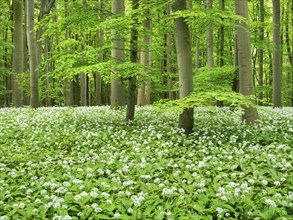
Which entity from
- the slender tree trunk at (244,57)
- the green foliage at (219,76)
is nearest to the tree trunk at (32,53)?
the green foliage at (219,76)

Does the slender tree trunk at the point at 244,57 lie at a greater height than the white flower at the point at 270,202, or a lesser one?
greater

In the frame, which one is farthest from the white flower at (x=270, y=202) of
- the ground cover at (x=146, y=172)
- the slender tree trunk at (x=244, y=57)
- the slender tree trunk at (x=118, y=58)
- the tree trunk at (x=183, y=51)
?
the slender tree trunk at (x=118, y=58)

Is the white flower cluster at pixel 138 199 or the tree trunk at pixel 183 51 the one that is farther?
the tree trunk at pixel 183 51

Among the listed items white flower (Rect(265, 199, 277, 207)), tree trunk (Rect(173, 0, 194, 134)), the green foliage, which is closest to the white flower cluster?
white flower (Rect(265, 199, 277, 207))

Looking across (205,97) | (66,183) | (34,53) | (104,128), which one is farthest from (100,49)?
(34,53)

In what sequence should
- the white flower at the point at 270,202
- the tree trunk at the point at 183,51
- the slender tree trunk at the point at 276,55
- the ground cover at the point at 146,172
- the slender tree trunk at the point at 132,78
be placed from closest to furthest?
the white flower at the point at 270,202
the ground cover at the point at 146,172
the tree trunk at the point at 183,51
the slender tree trunk at the point at 132,78
the slender tree trunk at the point at 276,55

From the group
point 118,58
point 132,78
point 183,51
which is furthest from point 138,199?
point 118,58

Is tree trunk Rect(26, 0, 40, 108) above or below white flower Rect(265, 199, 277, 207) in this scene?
above

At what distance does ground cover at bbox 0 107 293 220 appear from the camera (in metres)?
4.87

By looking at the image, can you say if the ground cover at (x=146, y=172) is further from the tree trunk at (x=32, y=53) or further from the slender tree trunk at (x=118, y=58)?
the tree trunk at (x=32, y=53)

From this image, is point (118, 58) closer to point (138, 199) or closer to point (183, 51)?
point (183, 51)

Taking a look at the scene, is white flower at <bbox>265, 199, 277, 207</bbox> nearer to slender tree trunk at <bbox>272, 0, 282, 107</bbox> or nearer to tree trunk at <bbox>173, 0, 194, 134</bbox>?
tree trunk at <bbox>173, 0, 194, 134</bbox>

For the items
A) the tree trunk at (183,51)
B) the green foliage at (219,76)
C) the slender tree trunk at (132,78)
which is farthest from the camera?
the green foliage at (219,76)

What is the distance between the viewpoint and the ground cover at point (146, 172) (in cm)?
487
